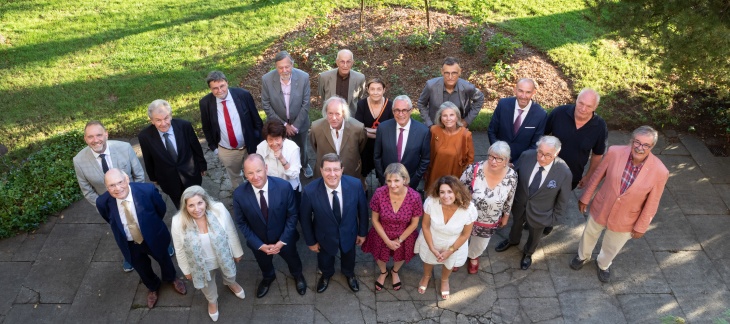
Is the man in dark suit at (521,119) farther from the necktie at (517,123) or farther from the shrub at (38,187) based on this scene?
the shrub at (38,187)

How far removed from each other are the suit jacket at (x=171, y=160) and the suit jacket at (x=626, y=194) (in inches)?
177

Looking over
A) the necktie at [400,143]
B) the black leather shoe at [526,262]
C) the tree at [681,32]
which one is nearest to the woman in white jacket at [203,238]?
the necktie at [400,143]

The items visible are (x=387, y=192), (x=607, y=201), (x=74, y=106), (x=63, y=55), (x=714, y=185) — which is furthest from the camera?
(x=63, y=55)

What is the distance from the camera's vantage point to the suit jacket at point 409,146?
5.68m

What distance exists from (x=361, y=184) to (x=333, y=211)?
398mm

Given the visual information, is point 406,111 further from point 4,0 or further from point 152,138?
point 4,0

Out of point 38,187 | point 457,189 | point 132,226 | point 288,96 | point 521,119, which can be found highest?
point 457,189

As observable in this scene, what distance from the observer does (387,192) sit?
495cm

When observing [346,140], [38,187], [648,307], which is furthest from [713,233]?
[38,187]

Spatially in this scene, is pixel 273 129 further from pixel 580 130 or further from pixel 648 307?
pixel 648 307

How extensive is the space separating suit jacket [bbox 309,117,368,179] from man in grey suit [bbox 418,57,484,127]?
110 cm

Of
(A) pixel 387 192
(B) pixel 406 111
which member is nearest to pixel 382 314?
(A) pixel 387 192

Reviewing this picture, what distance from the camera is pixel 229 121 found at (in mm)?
6238

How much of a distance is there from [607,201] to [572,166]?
765mm
